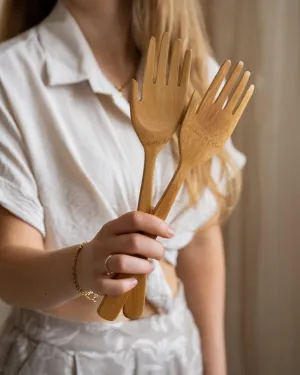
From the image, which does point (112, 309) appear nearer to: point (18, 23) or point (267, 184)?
point (18, 23)

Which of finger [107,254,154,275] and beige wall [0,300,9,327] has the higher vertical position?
finger [107,254,154,275]

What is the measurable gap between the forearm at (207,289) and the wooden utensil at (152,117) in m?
0.30

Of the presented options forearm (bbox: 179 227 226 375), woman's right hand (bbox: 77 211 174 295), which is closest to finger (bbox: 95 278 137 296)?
woman's right hand (bbox: 77 211 174 295)

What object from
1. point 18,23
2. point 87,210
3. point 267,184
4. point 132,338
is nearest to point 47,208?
point 87,210

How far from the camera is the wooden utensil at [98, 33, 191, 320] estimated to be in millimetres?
481

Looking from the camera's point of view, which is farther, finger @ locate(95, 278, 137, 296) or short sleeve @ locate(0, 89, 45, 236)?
short sleeve @ locate(0, 89, 45, 236)

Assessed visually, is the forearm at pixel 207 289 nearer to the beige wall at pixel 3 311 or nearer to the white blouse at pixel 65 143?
the white blouse at pixel 65 143

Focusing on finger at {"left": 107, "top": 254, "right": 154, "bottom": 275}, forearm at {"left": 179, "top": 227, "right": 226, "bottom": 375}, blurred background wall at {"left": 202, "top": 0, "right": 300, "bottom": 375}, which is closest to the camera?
finger at {"left": 107, "top": 254, "right": 154, "bottom": 275}

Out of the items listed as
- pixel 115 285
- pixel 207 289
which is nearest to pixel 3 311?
pixel 207 289

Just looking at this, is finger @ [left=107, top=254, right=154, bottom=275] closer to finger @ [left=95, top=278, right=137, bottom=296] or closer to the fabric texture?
finger @ [left=95, top=278, right=137, bottom=296]

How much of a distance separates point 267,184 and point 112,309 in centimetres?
54

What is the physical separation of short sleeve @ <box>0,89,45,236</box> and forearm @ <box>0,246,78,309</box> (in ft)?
0.13

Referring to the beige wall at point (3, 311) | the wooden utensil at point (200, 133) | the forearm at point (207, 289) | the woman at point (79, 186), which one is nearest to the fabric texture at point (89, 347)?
the woman at point (79, 186)

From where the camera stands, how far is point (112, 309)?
1.61 feet
